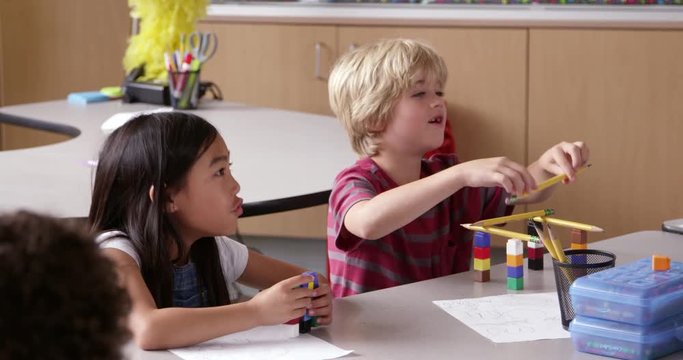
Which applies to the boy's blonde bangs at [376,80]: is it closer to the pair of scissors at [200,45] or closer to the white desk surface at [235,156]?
the white desk surface at [235,156]

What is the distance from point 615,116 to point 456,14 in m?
0.71

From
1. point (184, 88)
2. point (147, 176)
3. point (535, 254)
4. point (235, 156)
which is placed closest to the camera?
point (147, 176)

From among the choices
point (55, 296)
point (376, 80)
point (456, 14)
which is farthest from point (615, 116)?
point (55, 296)

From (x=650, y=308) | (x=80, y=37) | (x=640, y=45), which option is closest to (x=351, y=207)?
(x=650, y=308)

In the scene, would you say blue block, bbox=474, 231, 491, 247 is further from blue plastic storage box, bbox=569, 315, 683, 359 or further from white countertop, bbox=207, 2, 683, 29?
white countertop, bbox=207, 2, 683, 29

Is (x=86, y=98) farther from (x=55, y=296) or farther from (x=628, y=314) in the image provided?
(x=55, y=296)

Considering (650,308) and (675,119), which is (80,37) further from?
(650,308)

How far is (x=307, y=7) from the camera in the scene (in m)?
4.47

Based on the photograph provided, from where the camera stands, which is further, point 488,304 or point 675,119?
point 675,119

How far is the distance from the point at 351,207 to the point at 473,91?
2404mm

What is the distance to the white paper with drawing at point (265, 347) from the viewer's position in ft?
4.74

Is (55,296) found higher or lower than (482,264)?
higher

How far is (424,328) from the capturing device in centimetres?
156

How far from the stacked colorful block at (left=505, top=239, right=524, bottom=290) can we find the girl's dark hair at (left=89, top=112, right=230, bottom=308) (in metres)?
0.51
